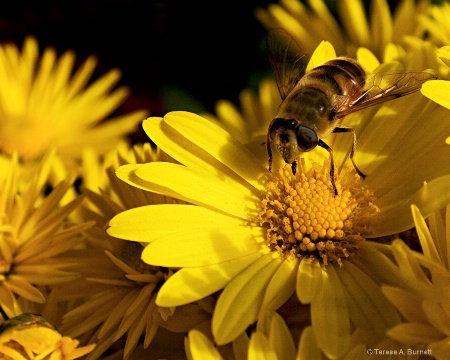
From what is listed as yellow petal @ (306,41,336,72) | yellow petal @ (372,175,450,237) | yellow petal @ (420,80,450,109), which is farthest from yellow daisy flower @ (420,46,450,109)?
yellow petal @ (306,41,336,72)

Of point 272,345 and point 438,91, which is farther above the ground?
point 438,91

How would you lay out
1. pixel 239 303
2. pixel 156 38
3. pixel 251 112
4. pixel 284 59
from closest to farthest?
pixel 239 303
pixel 284 59
pixel 251 112
pixel 156 38

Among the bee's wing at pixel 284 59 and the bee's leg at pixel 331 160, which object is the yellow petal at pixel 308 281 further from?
the bee's wing at pixel 284 59

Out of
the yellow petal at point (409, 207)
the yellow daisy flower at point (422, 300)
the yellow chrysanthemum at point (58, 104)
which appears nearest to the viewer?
the yellow daisy flower at point (422, 300)

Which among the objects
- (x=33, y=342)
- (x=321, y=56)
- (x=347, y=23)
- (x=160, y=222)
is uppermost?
(x=347, y=23)

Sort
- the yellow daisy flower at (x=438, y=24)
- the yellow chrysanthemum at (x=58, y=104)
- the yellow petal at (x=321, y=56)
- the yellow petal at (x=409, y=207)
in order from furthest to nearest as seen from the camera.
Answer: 1. the yellow chrysanthemum at (x=58, y=104)
2. the yellow daisy flower at (x=438, y=24)
3. the yellow petal at (x=321, y=56)
4. the yellow petal at (x=409, y=207)

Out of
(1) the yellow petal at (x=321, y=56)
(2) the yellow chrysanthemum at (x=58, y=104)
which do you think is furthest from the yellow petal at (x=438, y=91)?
(2) the yellow chrysanthemum at (x=58, y=104)

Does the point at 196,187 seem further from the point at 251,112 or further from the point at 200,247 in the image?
the point at 251,112

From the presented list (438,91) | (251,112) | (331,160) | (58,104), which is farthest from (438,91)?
(58,104)
